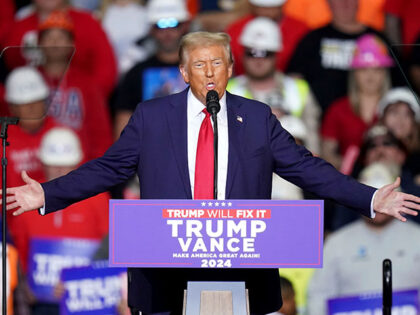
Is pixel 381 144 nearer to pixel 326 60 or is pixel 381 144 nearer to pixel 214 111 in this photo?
pixel 326 60

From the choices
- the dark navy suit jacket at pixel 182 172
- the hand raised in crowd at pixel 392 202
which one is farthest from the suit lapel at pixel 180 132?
the hand raised in crowd at pixel 392 202

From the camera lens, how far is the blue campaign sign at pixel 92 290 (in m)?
5.68

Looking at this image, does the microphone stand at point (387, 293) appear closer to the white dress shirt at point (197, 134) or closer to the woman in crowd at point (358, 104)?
the white dress shirt at point (197, 134)

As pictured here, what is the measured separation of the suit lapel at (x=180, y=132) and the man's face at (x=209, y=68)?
0.40 feet

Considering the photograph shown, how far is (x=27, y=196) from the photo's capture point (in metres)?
3.26

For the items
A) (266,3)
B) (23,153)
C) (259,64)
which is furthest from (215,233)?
(266,3)

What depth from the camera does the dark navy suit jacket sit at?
3197 mm

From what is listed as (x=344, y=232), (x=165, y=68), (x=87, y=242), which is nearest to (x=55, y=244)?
(x=87, y=242)

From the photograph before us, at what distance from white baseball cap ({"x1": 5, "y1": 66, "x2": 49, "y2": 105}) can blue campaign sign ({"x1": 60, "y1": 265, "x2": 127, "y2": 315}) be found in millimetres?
1112

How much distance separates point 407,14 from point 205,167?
3861mm

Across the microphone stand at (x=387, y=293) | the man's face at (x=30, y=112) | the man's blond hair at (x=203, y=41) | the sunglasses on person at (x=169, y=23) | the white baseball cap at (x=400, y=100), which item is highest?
the sunglasses on person at (x=169, y=23)

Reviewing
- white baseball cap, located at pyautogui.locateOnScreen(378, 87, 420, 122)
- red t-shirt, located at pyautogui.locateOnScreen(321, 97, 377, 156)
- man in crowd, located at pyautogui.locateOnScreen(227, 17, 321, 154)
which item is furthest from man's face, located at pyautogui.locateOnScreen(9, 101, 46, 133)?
white baseball cap, located at pyautogui.locateOnScreen(378, 87, 420, 122)

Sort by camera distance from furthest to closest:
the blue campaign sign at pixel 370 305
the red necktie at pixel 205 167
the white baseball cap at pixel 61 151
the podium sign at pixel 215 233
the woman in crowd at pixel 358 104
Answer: the woman in crowd at pixel 358 104 < the white baseball cap at pixel 61 151 < the blue campaign sign at pixel 370 305 < the red necktie at pixel 205 167 < the podium sign at pixel 215 233

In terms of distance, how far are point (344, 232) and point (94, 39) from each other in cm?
214
